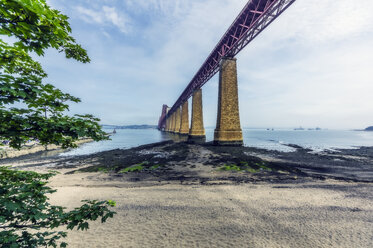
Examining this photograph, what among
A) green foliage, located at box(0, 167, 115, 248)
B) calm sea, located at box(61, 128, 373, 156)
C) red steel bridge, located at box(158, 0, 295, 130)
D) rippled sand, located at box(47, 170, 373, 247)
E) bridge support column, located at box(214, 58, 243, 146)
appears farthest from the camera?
calm sea, located at box(61, 128, 373, 156)

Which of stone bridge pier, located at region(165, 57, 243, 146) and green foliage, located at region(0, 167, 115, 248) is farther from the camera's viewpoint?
stone bridge pier, located at region(165, 57, 243, 146)

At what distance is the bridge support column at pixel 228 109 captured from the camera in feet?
71.9

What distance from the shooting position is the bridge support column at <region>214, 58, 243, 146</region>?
2192cm

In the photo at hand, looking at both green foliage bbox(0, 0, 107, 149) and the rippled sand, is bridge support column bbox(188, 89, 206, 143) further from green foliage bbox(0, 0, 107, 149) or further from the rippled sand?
green foliage bbox(0, 0, 107, 149)

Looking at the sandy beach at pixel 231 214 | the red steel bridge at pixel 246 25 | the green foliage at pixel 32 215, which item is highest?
the red steel bridge at pixel 246 25

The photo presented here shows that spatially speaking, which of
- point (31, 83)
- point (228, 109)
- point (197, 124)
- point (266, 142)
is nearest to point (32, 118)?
point (31, 83)

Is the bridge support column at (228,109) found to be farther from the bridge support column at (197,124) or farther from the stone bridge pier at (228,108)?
the bridge support column at (197,124)

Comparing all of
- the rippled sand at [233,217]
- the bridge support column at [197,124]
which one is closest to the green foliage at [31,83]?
the rippled sand at [233,217]

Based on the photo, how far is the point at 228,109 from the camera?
22.0 meters

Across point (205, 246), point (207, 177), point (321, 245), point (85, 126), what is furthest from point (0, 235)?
point (207, 177)

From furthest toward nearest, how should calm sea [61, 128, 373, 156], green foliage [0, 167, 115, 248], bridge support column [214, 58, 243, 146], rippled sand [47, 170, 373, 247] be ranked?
calm sea [61, 128, 373, 156] < bridge support column [214, 58, 243, 146] < rippled sand [47, 170, 373, 247] < green foliage [0, 167, 115, 248]

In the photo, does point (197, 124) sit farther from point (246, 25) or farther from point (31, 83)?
point (31, 83)

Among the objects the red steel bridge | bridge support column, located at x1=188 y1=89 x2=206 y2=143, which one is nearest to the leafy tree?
the red steel bridge

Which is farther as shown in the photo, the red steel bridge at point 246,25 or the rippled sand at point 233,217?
the red steel bridge at point 246,25
